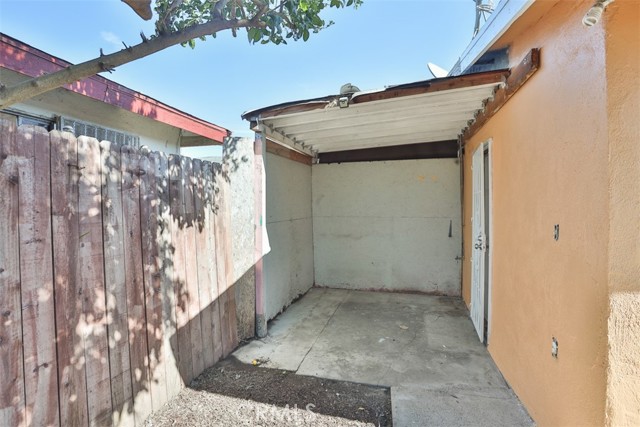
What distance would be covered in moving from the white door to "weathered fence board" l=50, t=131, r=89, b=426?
363 cm

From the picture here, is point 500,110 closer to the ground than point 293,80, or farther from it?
closer to the ground

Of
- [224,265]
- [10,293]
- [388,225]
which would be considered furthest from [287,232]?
[10,293]

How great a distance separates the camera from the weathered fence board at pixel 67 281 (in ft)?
5.66

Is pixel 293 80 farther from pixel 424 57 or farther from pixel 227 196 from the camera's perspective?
pixel 227 196

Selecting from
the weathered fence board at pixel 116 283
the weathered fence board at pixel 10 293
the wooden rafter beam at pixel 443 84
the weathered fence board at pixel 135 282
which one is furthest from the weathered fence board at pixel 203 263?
the wooden rafter beam at pixel 443 84

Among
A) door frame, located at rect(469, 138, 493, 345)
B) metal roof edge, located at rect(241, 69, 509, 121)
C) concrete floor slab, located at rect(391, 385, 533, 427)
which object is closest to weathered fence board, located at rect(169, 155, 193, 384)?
metal roof edge, located at rect(241, 69, 509, 121)

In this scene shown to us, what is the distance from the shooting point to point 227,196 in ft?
11.1

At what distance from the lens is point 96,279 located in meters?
1.94

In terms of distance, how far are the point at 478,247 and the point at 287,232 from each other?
259cm

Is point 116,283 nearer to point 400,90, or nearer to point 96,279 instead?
point 96,279

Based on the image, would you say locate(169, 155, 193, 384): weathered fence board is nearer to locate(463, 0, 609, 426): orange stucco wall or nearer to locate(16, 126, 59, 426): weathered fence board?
locate(16, 126, 59, 426): weathered fence board

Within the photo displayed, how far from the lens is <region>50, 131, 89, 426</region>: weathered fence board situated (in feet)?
5.66

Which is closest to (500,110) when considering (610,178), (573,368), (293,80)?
(610,178)

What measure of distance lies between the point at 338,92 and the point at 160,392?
2955 mm
